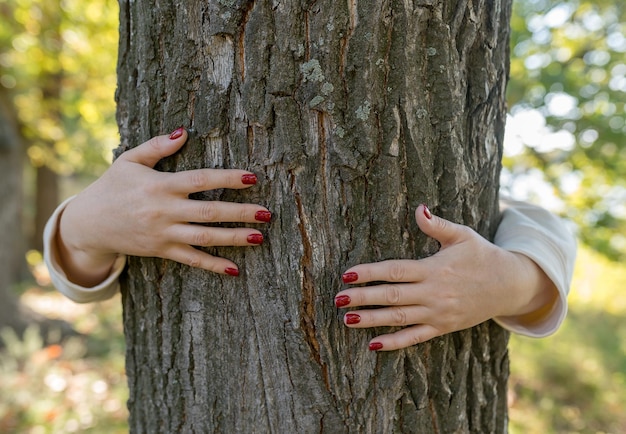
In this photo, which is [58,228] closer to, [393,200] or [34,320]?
[393,200]

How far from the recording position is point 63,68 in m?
6.83

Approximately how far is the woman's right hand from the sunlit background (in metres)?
3.03

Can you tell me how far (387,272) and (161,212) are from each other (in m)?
0.52

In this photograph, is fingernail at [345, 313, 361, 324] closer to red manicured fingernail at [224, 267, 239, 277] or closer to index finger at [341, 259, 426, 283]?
index finger at [341, 259, 426, 283]

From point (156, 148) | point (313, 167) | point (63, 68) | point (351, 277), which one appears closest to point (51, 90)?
point (63, 68)

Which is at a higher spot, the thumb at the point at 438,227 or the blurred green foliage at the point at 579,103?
the blurred green foliage at the point at 579,103

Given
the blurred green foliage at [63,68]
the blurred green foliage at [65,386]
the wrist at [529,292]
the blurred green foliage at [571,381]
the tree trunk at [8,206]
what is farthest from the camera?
the tree trunk at [8,206]

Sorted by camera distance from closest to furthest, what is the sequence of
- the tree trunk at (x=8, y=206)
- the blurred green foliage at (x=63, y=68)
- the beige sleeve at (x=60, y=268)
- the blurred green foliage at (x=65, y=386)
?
the beige sleeve at (x=60, y=268)
the blurred green foliage at (x=65, y=386)
the blurred green foliage at (x=63, y=68)
the tree trunk at (x=8, y=206)

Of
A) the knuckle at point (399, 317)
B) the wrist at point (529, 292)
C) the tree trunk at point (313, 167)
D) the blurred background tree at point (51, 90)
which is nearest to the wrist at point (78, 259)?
the tree trunk at point (313, 167)

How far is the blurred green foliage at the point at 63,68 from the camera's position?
564 centimetres

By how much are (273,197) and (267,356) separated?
37cm

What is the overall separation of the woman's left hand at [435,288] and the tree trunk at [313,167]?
44mm

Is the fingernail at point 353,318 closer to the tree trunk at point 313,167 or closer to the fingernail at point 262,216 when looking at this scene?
the tree trunk at point 313,167

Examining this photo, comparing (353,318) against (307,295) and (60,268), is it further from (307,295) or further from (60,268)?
(60,268)
